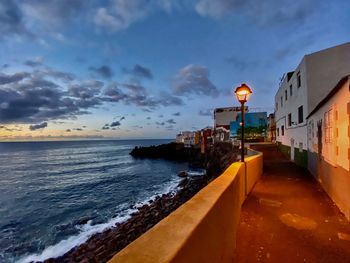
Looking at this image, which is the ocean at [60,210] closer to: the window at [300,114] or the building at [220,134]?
the window at [300,114]

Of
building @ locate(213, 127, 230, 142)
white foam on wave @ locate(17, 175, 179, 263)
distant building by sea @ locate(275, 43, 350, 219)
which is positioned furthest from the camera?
building @ locate(213, 127, 230, 142)

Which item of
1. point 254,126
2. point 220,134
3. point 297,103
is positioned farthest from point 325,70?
point 220,134

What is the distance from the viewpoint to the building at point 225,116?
6462 centimetres

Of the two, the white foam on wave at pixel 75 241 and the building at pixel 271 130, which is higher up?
the building at pixel 271 130

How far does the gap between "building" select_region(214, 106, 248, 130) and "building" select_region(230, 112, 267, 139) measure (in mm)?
13447

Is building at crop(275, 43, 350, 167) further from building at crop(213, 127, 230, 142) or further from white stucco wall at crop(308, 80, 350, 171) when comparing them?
building at crop(213, 127, 230, 142)

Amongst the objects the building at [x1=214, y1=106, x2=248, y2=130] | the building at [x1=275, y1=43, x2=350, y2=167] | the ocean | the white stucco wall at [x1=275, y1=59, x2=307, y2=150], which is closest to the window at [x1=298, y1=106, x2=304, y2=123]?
the building at [x1=275, y1=43, x2=350, y2=167]

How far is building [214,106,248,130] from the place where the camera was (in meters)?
64.6

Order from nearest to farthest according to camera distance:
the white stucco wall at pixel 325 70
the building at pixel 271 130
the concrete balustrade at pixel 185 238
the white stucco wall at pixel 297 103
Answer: the concrete balustrade at pixel 185 238 < the white stucco wall at pixel 325 70 < the white stucco wall at pixel 297 103 < the building at pixel 271 130

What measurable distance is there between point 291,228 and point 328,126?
4.20 metres

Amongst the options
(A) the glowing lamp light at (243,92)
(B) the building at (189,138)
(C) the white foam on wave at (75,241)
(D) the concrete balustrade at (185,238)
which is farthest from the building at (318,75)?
(B) the building at (189,138)

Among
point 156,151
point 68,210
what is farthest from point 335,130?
point 156,151

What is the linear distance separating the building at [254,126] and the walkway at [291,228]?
39107 millimetres

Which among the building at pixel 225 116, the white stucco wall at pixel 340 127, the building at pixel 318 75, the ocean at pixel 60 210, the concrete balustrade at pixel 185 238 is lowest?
the ocean at pixel 60 210
